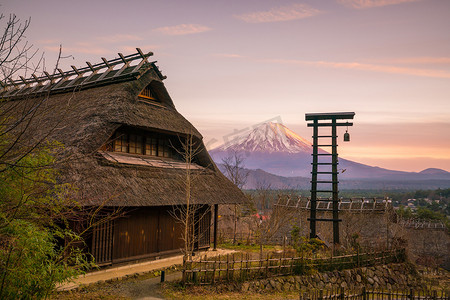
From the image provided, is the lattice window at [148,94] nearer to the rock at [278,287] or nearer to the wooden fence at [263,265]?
the wooden fence at [263,265]

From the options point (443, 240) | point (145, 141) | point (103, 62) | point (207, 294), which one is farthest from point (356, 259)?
point (443, 240)

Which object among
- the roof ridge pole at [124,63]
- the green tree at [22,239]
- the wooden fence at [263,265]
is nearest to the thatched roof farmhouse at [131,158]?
the roof ridge pole at [124,63]

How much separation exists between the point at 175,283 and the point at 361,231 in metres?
19.9

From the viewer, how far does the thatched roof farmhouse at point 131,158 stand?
1260 cm

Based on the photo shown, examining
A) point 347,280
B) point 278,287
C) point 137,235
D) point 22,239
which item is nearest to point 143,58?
point 137,235

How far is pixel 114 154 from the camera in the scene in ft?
48.4

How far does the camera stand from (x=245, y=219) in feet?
104

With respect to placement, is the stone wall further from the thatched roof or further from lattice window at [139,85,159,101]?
lattice window at [139,85,159,101]

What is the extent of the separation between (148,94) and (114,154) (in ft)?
14.5

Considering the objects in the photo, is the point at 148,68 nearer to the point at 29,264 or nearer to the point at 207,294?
the point at 207,294

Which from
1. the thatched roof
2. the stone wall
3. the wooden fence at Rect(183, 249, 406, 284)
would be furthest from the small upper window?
the stone wall

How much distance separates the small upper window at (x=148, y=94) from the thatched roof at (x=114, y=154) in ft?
0.84

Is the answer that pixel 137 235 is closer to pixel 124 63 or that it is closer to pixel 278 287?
pixel 278 287

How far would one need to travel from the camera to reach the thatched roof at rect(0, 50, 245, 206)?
40.1 ft
